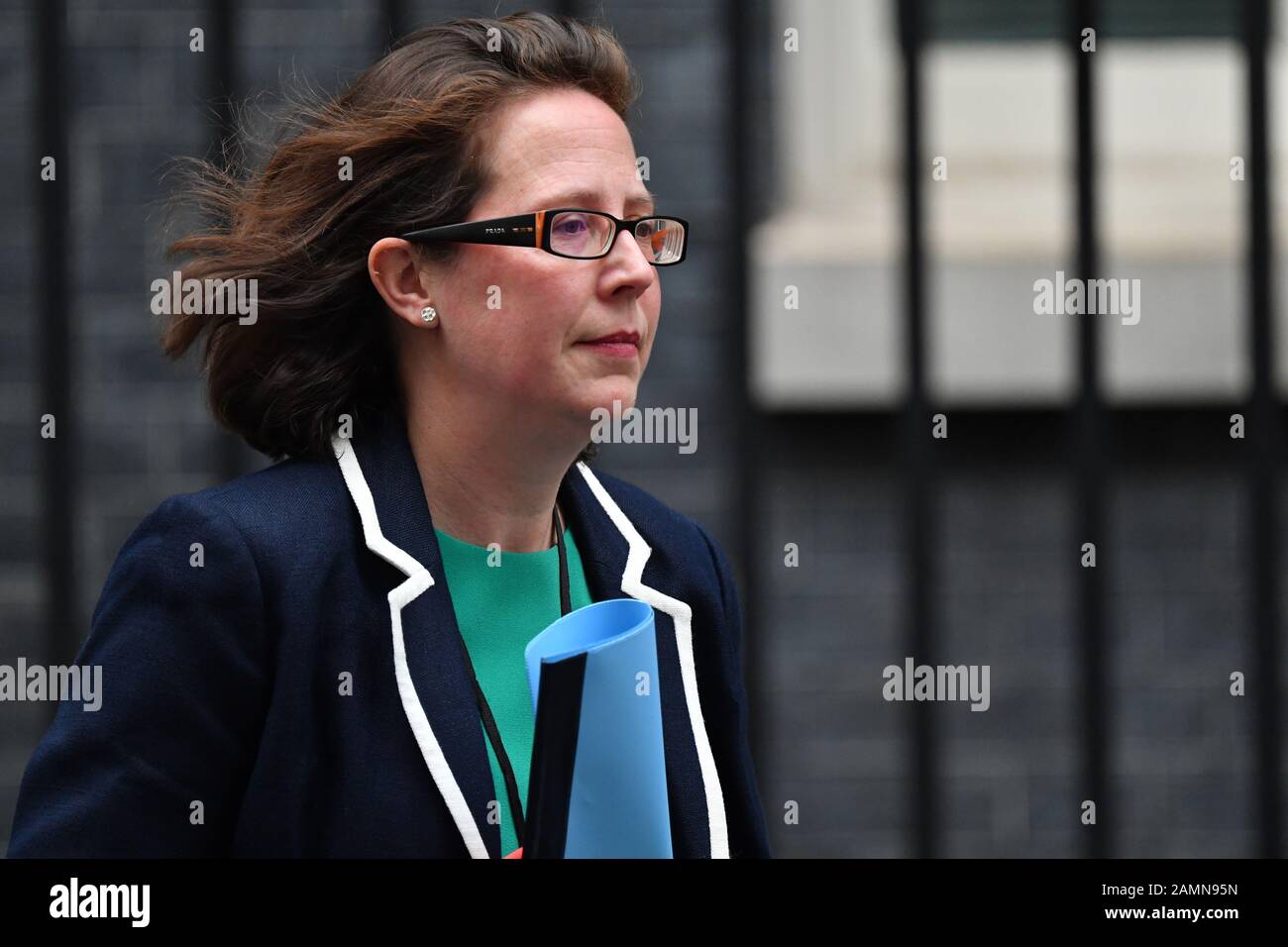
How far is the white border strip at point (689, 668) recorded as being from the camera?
1.69 meters

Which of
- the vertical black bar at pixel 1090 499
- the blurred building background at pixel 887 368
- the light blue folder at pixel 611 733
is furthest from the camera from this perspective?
the blurred building background at pixel 887 368

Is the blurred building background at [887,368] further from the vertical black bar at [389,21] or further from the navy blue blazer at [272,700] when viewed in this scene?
the navy blue blazer at [272,700]

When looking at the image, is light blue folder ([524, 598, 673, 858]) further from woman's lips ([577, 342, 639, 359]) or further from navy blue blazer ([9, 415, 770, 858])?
woman's lips ([577, 342, 639, 359])

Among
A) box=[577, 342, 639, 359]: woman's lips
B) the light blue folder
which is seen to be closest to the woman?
box=[577, 342, 639, 359]: woman's lips

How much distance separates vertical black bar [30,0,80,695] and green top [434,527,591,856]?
0.79 metres

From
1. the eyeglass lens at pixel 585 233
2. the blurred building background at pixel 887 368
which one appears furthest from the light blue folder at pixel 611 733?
the blurred building background at pixel 887 368

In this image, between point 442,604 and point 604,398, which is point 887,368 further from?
point 442,604

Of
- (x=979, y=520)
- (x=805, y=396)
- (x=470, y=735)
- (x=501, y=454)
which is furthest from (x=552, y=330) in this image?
(x=979, y=520)

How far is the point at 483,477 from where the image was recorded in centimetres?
168

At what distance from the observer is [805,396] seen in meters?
4.00

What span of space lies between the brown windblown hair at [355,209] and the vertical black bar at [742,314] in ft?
1.51

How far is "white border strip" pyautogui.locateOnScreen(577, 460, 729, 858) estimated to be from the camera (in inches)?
66.6

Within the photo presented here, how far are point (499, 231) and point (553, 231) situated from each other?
0.05 metres
